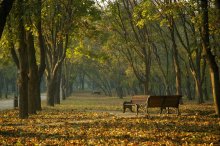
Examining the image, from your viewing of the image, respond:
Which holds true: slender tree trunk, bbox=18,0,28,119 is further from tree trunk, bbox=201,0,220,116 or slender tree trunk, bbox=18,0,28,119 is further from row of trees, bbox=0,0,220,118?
tree trunk, bbox=201,0,220,116

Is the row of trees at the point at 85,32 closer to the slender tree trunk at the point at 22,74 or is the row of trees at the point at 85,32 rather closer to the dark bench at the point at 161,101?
the slender tree trunk at the point at 22,74

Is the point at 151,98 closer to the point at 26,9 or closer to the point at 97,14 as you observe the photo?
the point at 26,9

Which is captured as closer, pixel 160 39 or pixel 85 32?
pixel 85 32

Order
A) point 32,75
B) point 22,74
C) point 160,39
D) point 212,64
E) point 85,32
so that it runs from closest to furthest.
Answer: point 212,64 → point 22,74 → point 32,75 → point 85,32 → point 160,39

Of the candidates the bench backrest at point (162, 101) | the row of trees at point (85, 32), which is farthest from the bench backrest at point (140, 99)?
the row of trees at point (85, 32)

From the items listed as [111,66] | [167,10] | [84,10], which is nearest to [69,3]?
[84,10]

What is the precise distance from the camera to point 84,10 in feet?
103

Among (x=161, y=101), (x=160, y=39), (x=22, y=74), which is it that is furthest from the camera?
(x=160, y=39)

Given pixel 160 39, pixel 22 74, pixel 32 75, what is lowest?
pixel 22 74

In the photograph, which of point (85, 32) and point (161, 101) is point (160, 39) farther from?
point (161, 101)

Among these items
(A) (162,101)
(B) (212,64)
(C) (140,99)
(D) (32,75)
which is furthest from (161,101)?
(D) (32,75)

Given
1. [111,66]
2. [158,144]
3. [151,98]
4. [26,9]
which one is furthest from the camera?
[111,66]

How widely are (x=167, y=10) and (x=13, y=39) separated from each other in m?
8.89

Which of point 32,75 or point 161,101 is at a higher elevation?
point 32,75
